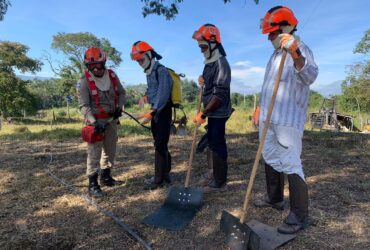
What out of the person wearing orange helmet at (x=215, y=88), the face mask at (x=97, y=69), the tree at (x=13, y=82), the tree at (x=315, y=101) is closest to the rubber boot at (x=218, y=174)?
the person wearing orange helmet at (x=215, y=88)

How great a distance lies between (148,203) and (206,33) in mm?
2067

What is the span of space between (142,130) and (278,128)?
783 cm

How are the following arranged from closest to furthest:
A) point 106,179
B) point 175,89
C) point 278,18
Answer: point 278,18, point 175,89, point 106,179

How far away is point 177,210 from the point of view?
3.71m

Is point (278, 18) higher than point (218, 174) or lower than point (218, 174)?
higher

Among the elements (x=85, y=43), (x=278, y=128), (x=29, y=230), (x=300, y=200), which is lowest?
(x=29, y=230)

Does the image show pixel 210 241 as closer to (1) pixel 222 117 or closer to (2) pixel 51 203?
(1) pixel 222 117

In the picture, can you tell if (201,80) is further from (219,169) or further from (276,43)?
(276,43)

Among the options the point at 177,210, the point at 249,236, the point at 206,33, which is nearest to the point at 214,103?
the point at 206,33

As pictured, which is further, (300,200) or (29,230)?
(29,230)

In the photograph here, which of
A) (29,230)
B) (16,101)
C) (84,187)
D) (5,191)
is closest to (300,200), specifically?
(29,230)

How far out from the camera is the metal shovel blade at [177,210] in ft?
11.3

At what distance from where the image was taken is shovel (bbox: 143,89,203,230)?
11.3ft

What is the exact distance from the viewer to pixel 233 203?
3.85 m
